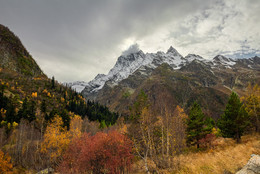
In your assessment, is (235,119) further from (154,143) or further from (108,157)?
(108,157)

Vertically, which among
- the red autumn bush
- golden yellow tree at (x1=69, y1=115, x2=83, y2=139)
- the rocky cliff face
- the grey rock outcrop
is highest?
the rocky cliff face

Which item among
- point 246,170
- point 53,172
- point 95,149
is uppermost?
point 246,170

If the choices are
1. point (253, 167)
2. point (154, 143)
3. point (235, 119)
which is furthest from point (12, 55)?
point (235, 119)

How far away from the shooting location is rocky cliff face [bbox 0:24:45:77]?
12519 cm

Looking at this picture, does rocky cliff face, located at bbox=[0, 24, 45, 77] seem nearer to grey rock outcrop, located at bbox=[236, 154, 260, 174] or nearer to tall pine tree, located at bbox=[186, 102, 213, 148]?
tall pine tree, located at bbox=[186, 102, 213, 148]

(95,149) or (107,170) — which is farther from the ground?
(95,149)

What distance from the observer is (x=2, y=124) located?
39.6 meters

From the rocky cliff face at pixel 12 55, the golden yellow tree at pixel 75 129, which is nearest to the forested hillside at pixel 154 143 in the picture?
the golden yellow tree at pixel 75 129

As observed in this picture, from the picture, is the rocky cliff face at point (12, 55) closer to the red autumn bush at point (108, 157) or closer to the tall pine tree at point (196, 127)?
the red autumn bush at point (108, 157)

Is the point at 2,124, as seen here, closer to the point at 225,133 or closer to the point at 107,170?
the point at 107,170

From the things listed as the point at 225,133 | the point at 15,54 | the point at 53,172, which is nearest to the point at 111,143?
the point at 53,172

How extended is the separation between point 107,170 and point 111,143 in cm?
344

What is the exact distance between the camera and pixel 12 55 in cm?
13650

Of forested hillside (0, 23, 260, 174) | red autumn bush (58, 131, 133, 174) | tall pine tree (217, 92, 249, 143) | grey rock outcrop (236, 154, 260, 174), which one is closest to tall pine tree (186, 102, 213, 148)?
forested hillside (0, 23, 260, 174)
